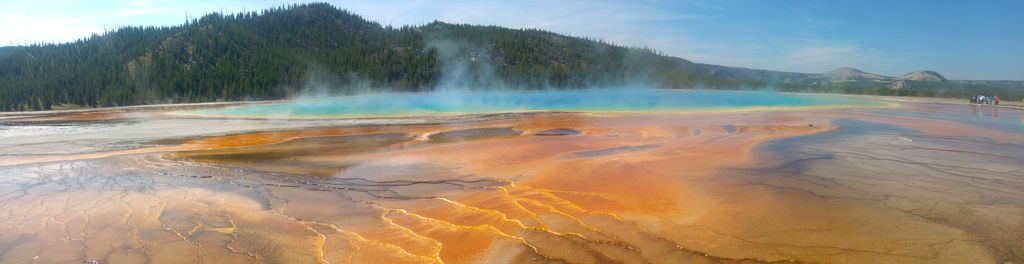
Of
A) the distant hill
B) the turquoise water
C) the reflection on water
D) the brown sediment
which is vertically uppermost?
the distant hill

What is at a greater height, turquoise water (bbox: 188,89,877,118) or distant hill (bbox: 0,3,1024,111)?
distant hill (bbox: 0,3,1024,111)

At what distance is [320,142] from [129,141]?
4.81 m

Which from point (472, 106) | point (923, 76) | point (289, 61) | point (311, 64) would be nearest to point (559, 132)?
point (472, 106)

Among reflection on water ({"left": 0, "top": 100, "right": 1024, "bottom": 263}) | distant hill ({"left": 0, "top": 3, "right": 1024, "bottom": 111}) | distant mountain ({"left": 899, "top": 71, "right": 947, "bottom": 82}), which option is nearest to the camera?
reflection on water ({"left": 0, "top": 100, "right": 1024, "bottom": 263})

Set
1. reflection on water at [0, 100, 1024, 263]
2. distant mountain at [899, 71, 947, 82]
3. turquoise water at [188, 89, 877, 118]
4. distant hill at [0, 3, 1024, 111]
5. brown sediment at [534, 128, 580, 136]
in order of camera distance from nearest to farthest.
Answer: reflection on water at [0, 100, 1024, 263] → brown sediment at [534, 128, 580, 136] → turquoise water at [188, 89, 877, 118] → distant hill at [0, 3, 1024, 111] → distant mountain at [899, 71, 947, 82]

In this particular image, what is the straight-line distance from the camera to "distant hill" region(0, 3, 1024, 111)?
48.3 meters

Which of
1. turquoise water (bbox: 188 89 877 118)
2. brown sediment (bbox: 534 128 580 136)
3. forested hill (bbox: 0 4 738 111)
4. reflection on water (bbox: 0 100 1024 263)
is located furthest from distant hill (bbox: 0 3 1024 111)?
reflection on water (bbox: 0 100 1024 263)

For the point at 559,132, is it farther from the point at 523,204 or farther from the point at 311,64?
the point at 311,64

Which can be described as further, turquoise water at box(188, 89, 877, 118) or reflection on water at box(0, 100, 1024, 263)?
turquoise water at box(188, 89, 877, 118)

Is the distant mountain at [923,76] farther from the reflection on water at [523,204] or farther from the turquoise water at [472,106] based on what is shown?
the reflection on water at [523,204]

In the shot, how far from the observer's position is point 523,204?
616 cm

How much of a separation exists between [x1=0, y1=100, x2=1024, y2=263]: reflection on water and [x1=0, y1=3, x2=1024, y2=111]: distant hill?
135 ft

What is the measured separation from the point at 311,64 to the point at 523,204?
60.4 meters

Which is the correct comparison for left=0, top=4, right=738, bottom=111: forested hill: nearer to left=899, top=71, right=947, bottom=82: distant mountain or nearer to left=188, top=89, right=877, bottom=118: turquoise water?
left=188, top=89, right=877, bottom=118: turquoise water
